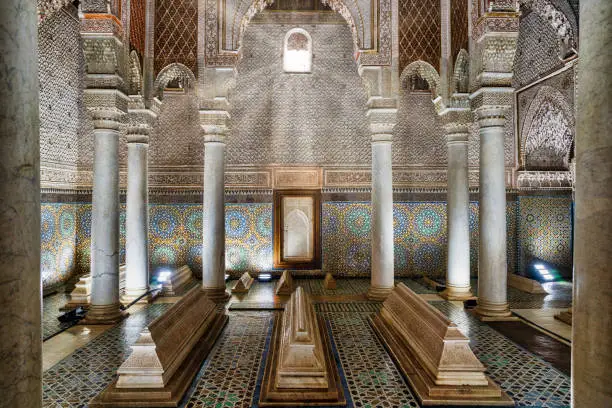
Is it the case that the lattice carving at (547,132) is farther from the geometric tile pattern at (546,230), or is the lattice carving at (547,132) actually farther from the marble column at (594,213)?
the marble column at (594,213)

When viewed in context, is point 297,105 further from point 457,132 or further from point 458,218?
point 458,218

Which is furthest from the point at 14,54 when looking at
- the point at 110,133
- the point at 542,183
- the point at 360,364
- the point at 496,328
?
the point at 542,183

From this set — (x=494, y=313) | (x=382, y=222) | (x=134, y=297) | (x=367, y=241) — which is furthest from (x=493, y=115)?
(x=134, y=297)

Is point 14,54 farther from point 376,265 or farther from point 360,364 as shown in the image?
point 376,265

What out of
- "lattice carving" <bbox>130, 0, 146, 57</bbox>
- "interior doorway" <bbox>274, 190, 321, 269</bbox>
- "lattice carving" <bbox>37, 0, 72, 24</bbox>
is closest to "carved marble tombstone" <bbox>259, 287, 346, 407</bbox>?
"lattice carving" <bbox>130, 0, 146, 57</bbox>

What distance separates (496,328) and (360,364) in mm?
2195

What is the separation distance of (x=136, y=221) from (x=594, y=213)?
20.9 feet

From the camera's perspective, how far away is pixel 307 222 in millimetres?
9008

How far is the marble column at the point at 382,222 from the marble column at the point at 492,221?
140 centimetres

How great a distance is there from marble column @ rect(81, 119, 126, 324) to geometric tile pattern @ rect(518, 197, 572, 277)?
319 inches

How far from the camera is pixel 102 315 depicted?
5.38 m

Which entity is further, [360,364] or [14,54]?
[360,364]

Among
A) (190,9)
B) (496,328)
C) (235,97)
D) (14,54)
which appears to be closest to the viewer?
(14,54)

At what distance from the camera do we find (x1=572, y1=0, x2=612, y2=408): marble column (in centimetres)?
168
